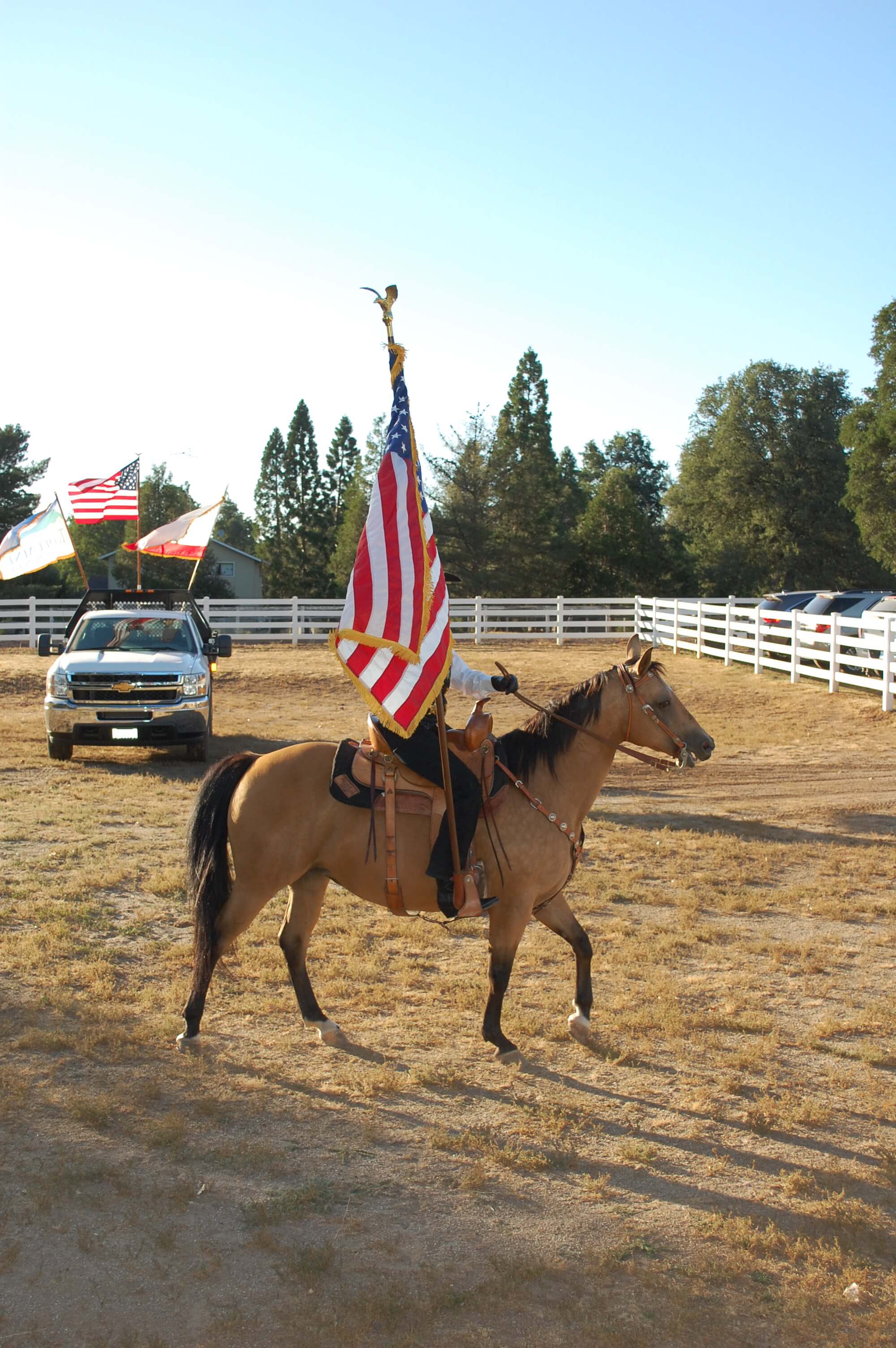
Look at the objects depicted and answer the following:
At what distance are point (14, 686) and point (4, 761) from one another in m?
9.03

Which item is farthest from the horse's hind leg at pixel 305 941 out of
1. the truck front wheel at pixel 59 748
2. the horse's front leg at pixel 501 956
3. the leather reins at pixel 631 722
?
the truck front wheel at pixel 59 748

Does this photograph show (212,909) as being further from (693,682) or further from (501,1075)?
(693,682)

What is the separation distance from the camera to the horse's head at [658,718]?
219 inches

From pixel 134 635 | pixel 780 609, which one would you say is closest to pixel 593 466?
pixel 780 609

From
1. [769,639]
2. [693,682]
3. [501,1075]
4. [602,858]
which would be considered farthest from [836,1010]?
[769,639]

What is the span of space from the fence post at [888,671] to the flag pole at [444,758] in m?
14.1

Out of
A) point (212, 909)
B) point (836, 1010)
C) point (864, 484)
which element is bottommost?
point (836, 1010)

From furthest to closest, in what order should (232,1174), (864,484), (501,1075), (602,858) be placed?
(864,484) < (602,858) < (501,1075) < (232,1174)

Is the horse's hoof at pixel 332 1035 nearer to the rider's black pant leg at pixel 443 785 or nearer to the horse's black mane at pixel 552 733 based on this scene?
the rider's black pant leg at pixel 443 785

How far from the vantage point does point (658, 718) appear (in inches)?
219

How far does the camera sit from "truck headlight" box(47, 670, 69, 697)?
41.0 feet

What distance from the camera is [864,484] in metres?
42.2

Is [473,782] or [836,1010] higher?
[473,782]

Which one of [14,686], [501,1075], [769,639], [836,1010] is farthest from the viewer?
[769,639]
